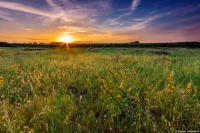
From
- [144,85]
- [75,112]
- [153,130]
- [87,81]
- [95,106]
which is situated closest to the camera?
[153,130]

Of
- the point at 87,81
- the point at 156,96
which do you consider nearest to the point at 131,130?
the point at 156,96

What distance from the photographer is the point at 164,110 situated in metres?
2.33

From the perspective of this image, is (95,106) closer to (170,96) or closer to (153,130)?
(153,130)

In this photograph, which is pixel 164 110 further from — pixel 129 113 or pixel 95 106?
pixel 95 106

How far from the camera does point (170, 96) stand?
2592mm

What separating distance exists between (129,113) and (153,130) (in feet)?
1.40

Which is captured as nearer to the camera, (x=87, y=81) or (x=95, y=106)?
(x=95, y=106)

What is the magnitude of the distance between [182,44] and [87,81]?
229ft

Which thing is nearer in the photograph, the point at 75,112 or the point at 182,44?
the point at 75,112

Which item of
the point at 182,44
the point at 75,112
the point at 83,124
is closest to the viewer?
the point at 83,124

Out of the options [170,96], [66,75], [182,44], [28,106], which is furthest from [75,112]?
[182,44]

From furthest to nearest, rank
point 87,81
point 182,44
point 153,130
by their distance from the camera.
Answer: point 182,44
point 87,81
point 153,130

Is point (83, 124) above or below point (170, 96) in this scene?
below

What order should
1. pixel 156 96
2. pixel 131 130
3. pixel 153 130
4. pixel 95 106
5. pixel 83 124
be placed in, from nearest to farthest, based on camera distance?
pixel 153 130 < pixel 131 130 < pixel 83 124 < pixel 95 106 < pixel 156 96
